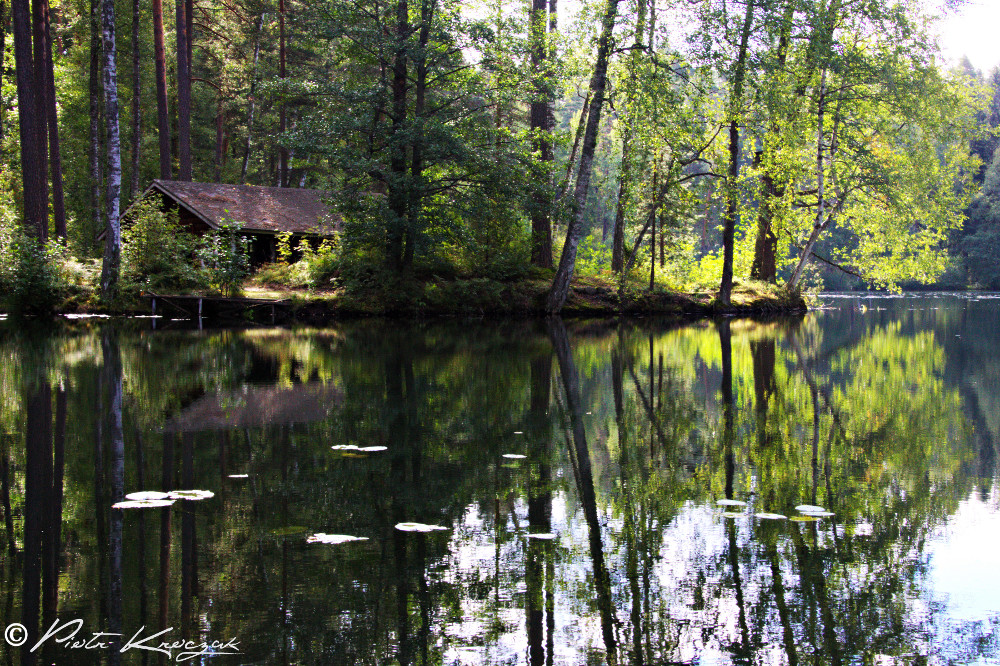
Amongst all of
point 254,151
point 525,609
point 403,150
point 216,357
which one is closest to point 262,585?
point 525,609

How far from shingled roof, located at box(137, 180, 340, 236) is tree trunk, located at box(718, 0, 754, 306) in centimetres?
1236

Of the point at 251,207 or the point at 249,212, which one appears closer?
the point at 249,212

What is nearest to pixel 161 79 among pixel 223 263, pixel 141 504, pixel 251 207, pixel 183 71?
pixel 183 71

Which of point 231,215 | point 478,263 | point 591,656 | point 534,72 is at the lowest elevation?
point 591,656

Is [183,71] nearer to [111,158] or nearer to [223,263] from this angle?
[111,158]

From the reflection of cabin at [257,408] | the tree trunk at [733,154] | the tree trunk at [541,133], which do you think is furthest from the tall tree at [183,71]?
the reflection of cabin at [257,408]

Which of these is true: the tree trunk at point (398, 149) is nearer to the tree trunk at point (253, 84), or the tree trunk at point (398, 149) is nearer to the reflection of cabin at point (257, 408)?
the tree trunk at point (253, 84)

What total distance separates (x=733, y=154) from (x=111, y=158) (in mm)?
17473

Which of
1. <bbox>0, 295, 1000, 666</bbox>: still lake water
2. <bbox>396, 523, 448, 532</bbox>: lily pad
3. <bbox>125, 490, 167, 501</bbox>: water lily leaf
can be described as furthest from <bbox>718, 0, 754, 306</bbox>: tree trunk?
<bbox>125, 490, 167, 501</bbox>: water lily leaf

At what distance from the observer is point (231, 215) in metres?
27.6

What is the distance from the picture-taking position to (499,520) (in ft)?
14.9

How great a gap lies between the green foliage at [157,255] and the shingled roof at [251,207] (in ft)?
10.7

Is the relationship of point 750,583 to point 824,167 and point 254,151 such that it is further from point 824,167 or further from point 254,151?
point 254,151

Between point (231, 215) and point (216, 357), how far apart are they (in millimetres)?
16452
